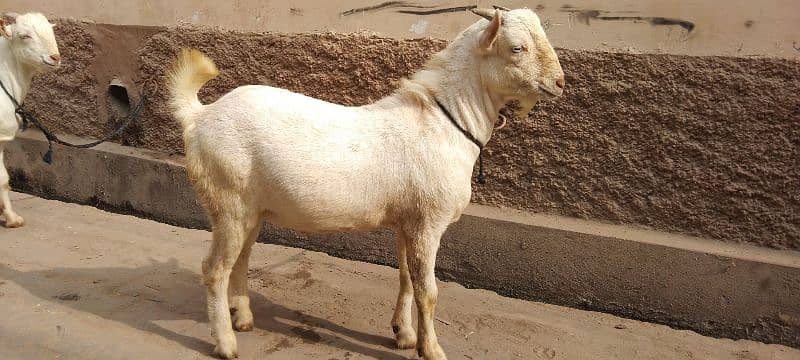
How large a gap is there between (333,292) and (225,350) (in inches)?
41.4

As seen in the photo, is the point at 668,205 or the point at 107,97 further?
the point at 107,97

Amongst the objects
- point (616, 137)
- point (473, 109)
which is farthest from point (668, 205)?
point (473, 109)

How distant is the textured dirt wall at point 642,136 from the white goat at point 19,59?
74.6 inches

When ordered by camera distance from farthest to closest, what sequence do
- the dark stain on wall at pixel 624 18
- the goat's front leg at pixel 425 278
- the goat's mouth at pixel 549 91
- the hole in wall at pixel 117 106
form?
the hole in wall at pixel 117 106 < the dark stain on wall at pixel 624 18 < the goat's front leg at pixel 425 278 < the goat's mouth at pixel 549 91

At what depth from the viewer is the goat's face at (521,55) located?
2699mm

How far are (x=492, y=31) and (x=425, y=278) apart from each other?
1.23 metres

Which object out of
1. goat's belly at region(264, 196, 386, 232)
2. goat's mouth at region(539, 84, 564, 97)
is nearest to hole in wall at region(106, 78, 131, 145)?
goat's belly at region(264, 196, 386, 232)

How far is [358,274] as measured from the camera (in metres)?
4.32

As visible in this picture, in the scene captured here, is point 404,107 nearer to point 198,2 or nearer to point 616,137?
point 616,137

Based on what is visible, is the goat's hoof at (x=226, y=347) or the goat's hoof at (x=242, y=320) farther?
the goat's hoof at (x=242, y=320)

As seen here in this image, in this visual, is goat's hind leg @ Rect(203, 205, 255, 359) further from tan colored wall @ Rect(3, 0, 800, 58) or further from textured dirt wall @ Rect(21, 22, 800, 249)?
tan colored wall @ Rect(3, 0, 800, 58)

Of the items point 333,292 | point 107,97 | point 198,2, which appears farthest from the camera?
point 107,97

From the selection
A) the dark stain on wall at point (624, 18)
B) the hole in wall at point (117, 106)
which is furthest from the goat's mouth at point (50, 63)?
the dark stain on wall at point (624, 18)

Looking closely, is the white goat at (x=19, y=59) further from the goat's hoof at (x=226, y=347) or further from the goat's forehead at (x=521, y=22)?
the goat's forehead at (x=521, y=22)
